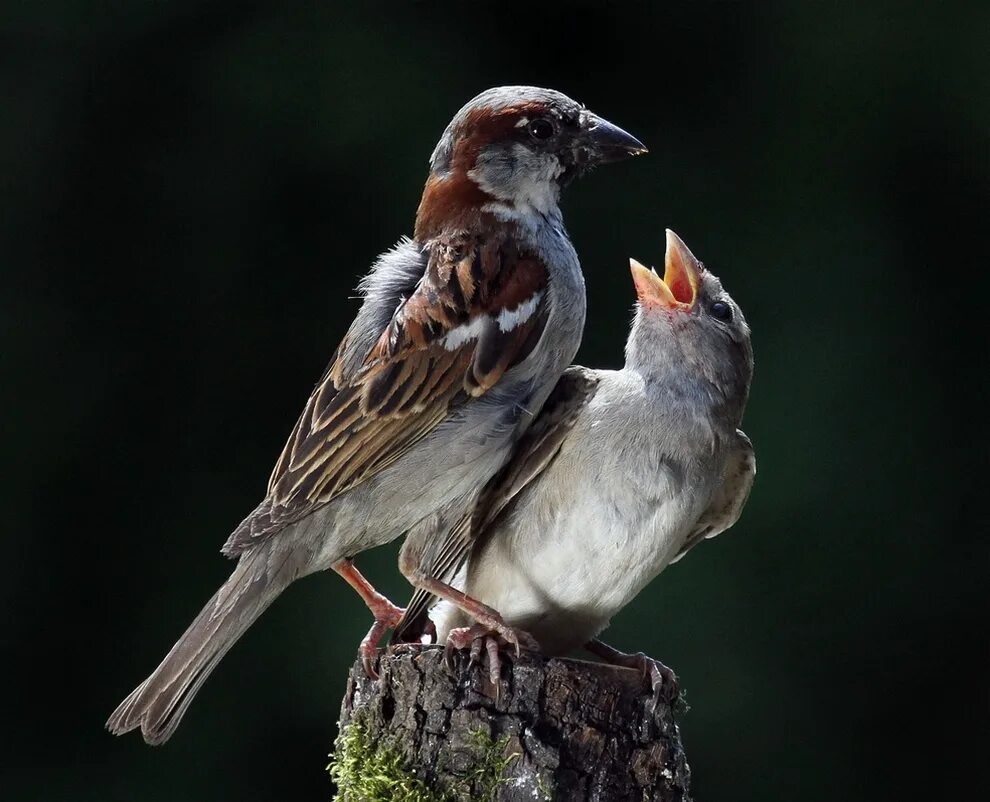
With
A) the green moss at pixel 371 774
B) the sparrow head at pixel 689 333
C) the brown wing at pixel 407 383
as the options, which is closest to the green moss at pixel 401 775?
the green moss at pixel 371 774

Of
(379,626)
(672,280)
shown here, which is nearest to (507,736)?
(379,626)

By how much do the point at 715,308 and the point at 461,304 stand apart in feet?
1.41

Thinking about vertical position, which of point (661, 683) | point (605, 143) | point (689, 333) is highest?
point (605, 143)

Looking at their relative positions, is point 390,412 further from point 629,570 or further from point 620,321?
point 620,321

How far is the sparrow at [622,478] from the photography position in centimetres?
210

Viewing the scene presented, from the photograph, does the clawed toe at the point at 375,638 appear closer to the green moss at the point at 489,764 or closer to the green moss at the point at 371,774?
the green moss at the point at 371,774

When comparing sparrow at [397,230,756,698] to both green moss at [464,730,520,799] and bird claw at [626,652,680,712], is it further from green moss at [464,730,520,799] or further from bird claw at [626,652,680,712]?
green moss at [464,730,520,799]

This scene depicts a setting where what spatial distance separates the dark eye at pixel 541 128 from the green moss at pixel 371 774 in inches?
35.1

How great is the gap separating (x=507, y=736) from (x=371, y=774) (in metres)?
0.19

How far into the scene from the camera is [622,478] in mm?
2102

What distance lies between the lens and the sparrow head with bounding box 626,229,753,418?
2.19 metres

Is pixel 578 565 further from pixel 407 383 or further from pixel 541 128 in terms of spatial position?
pixel 541 128

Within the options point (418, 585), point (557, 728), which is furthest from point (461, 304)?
point (557, 728)

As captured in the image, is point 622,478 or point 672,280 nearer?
point 622,478
